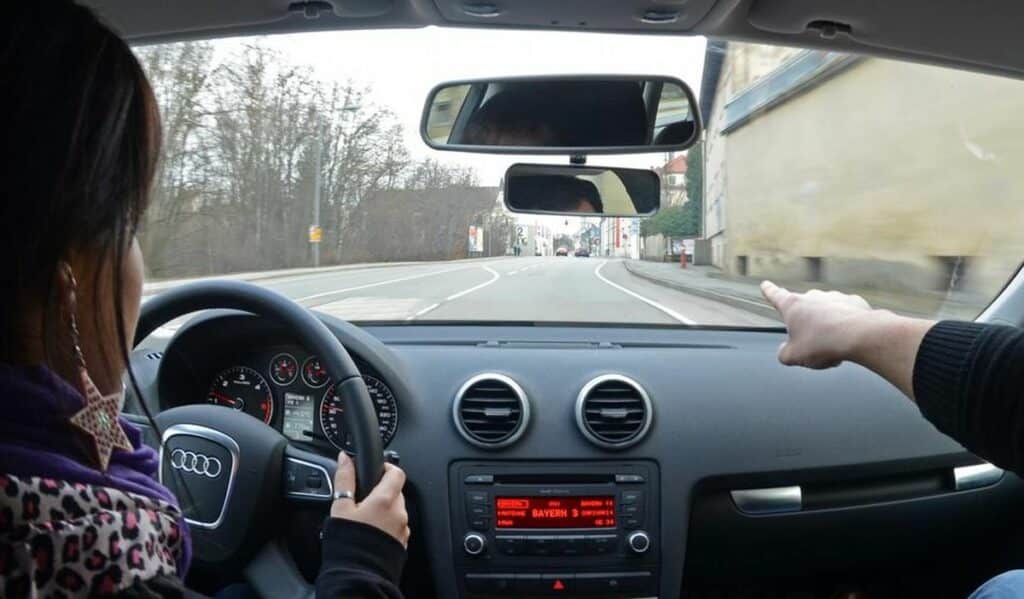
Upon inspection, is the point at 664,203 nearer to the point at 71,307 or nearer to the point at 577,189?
the point at 577,189

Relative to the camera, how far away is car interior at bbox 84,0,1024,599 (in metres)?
2.94

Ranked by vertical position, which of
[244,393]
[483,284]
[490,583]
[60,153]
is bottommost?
[490,583]

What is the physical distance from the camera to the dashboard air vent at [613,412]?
10.2 feet

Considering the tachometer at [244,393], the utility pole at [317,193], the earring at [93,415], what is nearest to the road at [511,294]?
the utility pole at [317,193]

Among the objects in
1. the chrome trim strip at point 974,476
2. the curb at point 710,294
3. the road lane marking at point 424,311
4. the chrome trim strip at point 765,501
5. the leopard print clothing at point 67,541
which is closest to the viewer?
the leopard print clothing at point 67,541

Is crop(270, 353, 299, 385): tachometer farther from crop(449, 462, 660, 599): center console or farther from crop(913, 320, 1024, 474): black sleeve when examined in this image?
crop(913, 320, 1024, 474): black sleeve

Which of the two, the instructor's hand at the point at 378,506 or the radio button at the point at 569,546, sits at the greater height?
the instructor's hand at the point at 378,506

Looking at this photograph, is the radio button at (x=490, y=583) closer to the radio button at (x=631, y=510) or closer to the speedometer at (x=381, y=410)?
the radio button at (x=631, y=510)

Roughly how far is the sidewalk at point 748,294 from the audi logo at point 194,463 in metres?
1.93

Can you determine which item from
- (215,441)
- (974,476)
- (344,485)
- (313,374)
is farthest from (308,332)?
(974,476)

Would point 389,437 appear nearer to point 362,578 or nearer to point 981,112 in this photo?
point 362,578

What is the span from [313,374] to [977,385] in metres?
2.02

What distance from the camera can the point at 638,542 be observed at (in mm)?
3074

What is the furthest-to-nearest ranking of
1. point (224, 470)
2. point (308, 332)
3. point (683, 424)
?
1. point (683, 424)
2. point (224, 470)
3. point (308, 332)
